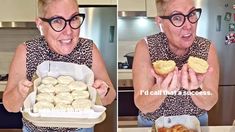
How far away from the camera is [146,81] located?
5.65ft

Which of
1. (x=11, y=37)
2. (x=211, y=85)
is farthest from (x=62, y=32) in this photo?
(x=11, y=37)

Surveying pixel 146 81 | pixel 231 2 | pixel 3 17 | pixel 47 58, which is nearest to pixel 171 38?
pixel 146 81

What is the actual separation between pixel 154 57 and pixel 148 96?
0.17m

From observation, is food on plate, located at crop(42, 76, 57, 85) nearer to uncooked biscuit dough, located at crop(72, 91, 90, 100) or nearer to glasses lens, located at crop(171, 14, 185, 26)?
uncooked biscuit dough, located at crop(72, 91, 90, 100)

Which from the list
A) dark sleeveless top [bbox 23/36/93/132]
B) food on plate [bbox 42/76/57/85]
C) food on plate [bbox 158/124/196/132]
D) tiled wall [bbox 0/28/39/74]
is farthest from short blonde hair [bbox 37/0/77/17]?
tiled wall [bbox 0/28/39/74]

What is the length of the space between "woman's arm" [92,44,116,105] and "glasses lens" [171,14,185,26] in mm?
364

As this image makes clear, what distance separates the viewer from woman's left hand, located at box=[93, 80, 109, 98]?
1.71m

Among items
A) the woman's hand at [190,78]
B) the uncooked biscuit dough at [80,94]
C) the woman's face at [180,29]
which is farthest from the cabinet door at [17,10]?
the woman's hand at [190,78]

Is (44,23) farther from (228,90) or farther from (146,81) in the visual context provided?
(228,90)

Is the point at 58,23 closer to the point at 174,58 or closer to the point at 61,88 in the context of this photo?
the point at 61,88

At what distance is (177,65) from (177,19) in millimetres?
Answer: 199

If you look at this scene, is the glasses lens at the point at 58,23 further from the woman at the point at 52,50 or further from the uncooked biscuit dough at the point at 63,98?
the uncooked biscuit dough at the point at 63,98

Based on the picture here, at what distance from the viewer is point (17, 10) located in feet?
7.29

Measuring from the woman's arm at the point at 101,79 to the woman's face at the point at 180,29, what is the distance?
32 cm
